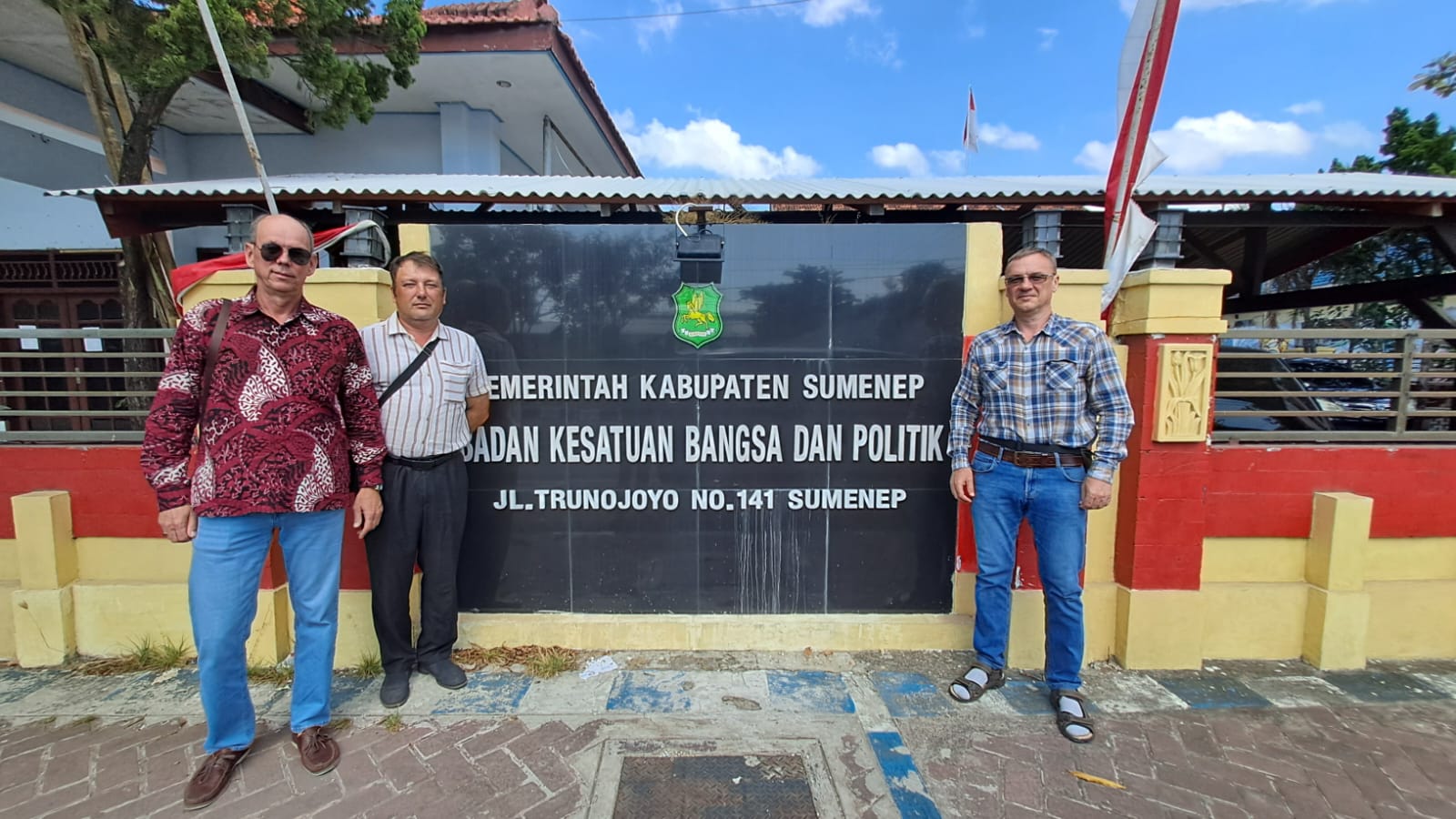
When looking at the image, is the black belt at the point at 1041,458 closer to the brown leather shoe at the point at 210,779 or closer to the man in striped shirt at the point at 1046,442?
the man in striped shirt at the point at 1046,442

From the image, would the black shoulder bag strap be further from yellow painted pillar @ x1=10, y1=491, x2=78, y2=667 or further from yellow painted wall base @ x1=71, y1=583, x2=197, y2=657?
yellow painted pillar @ x1=10, y1=491, x2=78, y2=667

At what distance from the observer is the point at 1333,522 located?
3.10 meters

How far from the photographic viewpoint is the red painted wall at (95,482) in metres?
3.19

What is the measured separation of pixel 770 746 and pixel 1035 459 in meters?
1.61

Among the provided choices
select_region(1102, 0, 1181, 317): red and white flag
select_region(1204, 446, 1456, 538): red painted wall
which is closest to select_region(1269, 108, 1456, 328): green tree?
select_region(1204, 446, 1456, 538): red painted wall

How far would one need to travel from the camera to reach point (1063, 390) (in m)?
2.56

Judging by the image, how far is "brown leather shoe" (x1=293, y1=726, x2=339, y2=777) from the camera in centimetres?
230

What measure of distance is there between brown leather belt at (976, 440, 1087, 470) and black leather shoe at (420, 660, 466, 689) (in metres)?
2.66

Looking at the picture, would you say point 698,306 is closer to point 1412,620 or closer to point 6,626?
point 6,626

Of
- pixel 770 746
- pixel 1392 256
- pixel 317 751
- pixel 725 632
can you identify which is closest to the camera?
pixel 317 751

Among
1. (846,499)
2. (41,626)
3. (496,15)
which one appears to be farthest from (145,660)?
(496,15)

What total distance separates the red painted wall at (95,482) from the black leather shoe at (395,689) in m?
0.95

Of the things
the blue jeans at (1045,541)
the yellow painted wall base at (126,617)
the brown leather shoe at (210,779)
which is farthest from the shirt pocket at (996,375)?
the yellow painted wall base at (126,617)

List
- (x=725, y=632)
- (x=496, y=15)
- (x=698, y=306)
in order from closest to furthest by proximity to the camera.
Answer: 1. (x=698, y=306)
2. (x=725, y=632)
3. (x=496, y=15)
